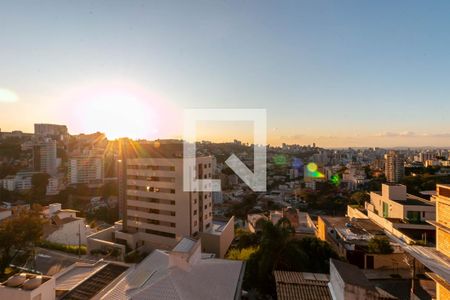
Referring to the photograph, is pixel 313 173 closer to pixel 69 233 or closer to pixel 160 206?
pixel 160 206

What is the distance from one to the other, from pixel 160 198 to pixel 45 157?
37151 mm

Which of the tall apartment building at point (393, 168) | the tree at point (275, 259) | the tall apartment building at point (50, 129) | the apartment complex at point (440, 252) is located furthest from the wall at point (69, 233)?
Result: the tall apartment building at point (50, 129)

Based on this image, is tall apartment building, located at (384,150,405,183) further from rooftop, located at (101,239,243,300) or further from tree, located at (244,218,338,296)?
rooftop, located at (101,239,243,300)

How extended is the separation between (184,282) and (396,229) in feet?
38.1

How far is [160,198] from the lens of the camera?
14398mm

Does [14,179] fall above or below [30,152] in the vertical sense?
below

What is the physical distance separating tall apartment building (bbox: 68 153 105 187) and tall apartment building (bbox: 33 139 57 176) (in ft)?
13.3

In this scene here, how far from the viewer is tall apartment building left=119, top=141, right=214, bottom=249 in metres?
13.8

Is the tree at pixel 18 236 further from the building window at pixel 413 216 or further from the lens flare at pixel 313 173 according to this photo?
the lens flare at pixel 313 173

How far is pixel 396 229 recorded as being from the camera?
13438mm

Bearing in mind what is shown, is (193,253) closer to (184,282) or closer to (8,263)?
(184,282)

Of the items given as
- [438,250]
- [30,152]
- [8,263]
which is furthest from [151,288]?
[30,152]

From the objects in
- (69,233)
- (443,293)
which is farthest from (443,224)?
(69,233)

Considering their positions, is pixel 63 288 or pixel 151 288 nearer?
pixel 151 288
